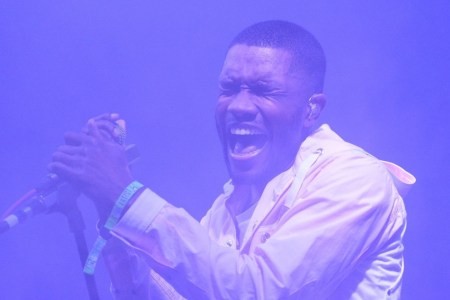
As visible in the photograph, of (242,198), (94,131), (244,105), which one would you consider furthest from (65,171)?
(242,198)

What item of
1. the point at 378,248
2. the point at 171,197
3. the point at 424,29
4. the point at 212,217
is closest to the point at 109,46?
the point at 171,197

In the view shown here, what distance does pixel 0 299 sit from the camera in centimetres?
342

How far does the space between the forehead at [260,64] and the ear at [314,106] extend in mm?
180

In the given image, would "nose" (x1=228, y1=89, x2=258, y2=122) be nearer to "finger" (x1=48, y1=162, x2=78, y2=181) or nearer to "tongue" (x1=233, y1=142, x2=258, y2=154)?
"tongue" (x1=233, y1=142, x2=258, y2=154)

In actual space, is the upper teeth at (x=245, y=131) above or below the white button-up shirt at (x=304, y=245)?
above

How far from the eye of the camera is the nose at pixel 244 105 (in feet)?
7.11

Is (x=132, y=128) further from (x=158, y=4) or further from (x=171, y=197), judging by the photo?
(x=158, y=4)

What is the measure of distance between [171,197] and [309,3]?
163cm

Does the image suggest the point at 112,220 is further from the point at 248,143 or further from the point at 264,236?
the point at 248,143

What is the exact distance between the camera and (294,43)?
2.23 metres

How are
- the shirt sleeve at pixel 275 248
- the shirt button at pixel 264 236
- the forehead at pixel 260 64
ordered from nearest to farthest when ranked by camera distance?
the shirt sleeve at pixel 275 248, the shirt button at pixel 264 236, the forehead at pixel 260 64

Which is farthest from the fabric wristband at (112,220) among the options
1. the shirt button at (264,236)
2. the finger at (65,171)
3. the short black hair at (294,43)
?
the short black hair at (294,43)

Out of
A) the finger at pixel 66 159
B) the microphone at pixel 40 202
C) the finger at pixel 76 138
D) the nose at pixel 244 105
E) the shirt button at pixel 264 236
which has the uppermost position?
the nose at pixel 244 105

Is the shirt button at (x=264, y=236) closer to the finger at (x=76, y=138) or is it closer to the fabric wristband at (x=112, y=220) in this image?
the fabric wristband at (x=112, y=220)
